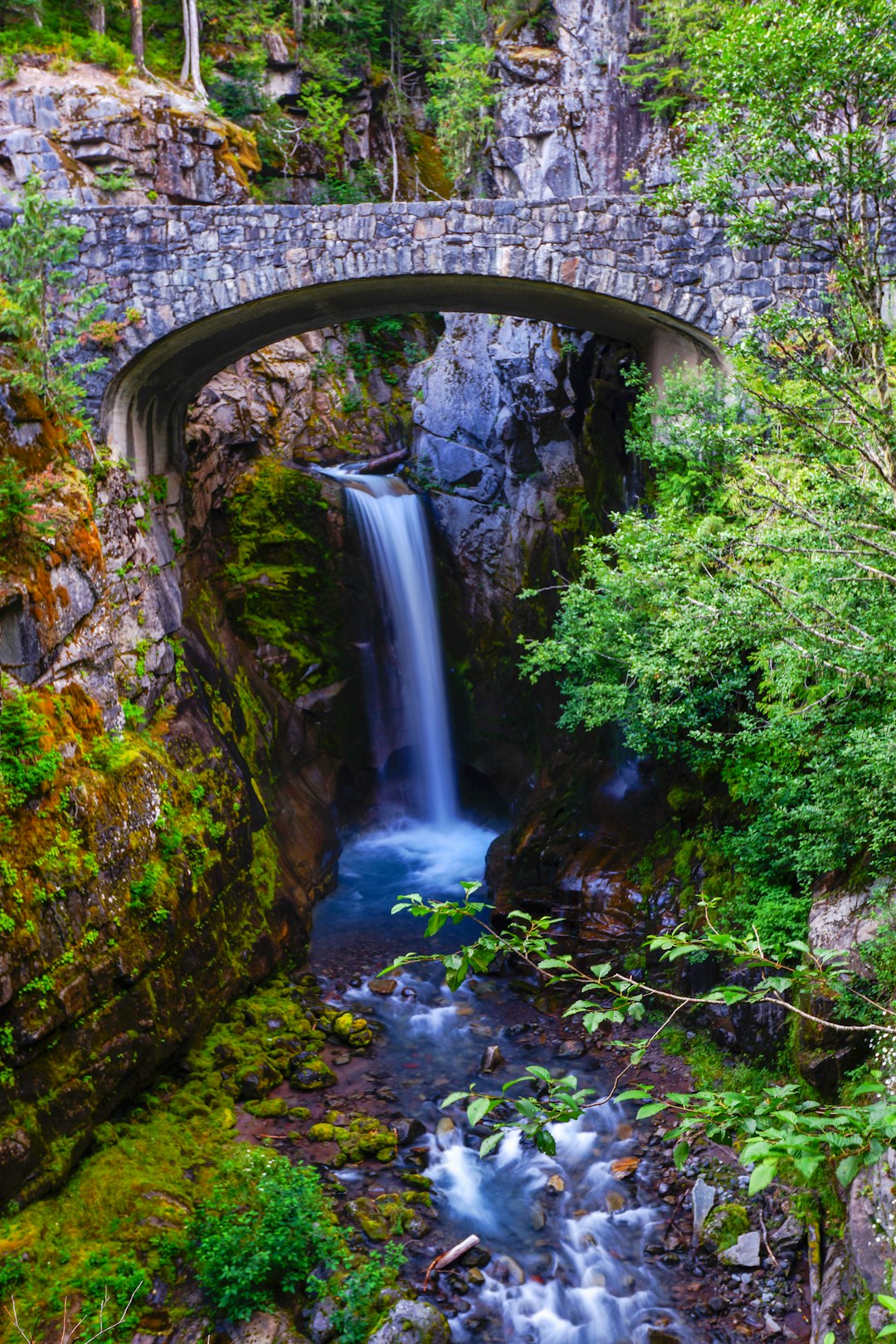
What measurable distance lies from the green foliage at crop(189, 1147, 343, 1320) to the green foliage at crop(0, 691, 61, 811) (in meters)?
3.35

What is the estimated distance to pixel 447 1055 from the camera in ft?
29.9

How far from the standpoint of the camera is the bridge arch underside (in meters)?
10.5

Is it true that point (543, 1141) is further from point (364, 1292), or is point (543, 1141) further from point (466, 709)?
point (466, 709)

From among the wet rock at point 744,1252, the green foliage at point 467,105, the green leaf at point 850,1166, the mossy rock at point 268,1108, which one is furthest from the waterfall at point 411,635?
the green leaf at point 850,1166

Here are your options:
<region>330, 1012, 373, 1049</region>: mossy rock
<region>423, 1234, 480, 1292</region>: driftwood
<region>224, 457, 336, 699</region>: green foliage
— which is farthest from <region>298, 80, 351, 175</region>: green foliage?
<region>423, 1234, 480, 1292</region>: driftwood

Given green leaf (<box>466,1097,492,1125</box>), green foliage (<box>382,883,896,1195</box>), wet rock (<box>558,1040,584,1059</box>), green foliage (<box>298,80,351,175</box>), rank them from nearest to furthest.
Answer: green foliage (<box>382,883,896,1195</box>), green leaf (<box>466,1097,492,1125</box>), wet rock (<box>558,1040,584,1059</box>), green foliage (<box>298,80,351,175</box>)

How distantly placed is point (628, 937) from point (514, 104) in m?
16.1

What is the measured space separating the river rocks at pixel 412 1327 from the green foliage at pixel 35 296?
26.7 ft

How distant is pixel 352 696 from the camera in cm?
1520

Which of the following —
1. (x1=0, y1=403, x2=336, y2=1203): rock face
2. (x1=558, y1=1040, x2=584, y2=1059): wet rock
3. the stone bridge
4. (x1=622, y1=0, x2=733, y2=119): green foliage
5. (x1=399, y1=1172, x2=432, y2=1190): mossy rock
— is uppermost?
(x1=622, y1=0, x2=733, y2=119): green foliage

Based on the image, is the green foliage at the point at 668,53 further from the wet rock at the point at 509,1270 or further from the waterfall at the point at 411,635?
the wet rock at the point at 509,1270

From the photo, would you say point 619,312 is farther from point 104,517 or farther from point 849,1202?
point 849,1202

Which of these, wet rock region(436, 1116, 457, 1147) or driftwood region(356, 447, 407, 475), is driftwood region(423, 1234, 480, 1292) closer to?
wet rock region(436, 1116, 457, 1147)

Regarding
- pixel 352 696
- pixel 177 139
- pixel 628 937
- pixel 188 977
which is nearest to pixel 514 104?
pixel 177 139
